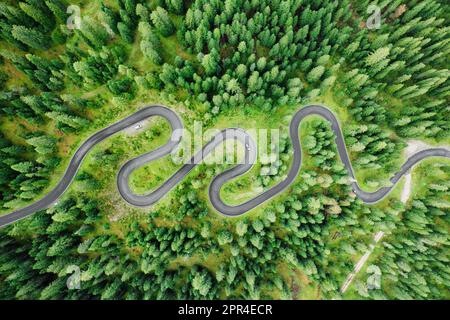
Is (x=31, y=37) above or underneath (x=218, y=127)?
above

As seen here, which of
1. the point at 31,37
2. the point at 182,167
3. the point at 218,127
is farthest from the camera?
the point at 182,167

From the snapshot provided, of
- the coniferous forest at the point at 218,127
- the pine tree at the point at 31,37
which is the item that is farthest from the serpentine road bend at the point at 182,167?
the pine tree at the point at 31,37

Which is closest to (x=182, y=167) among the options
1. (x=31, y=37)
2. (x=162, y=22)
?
(x=162, y=22)

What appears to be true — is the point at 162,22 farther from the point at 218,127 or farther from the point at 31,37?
the point at 31,37

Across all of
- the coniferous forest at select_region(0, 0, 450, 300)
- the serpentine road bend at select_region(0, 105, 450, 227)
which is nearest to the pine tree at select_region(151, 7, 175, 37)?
the coniferous forest at select_region(0, 0, 450, 300)

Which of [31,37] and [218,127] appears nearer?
[31,37]

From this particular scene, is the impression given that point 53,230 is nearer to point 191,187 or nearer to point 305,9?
point 191,187
